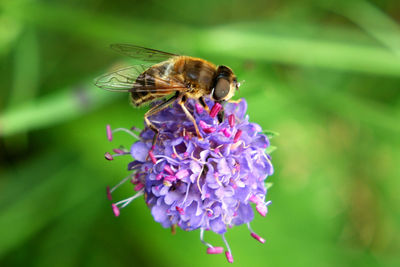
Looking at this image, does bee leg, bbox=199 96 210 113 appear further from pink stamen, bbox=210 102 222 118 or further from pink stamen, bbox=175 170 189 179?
pink stamen, bbox=175 170 189 179

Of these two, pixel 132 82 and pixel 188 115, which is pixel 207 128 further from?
pixel 132 82

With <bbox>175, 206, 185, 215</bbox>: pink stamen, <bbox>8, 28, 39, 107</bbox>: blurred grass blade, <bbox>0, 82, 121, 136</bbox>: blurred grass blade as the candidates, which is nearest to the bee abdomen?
<bbox>175, 206, 185, 215</bbox>: pink stamen

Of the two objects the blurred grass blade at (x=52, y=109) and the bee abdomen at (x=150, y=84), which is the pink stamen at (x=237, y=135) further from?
the blurred grass blade at (x=52, y=109)

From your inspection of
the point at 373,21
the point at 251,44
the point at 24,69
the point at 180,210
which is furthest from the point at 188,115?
the point at 373,21

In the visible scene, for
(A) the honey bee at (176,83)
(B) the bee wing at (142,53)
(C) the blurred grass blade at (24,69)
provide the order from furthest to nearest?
(C) the blurred grass blade at (24,69) < (B) the bee wing at (142,53) < (A) the honey bee at (176,83)

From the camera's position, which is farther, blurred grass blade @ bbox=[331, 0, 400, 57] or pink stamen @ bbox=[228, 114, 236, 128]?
blurred grass blade @ bbox=[331, 0, 400, 57]

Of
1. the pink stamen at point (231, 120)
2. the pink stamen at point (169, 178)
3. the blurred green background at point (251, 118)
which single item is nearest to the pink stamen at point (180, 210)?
the pink stamen at point (169, 178)
